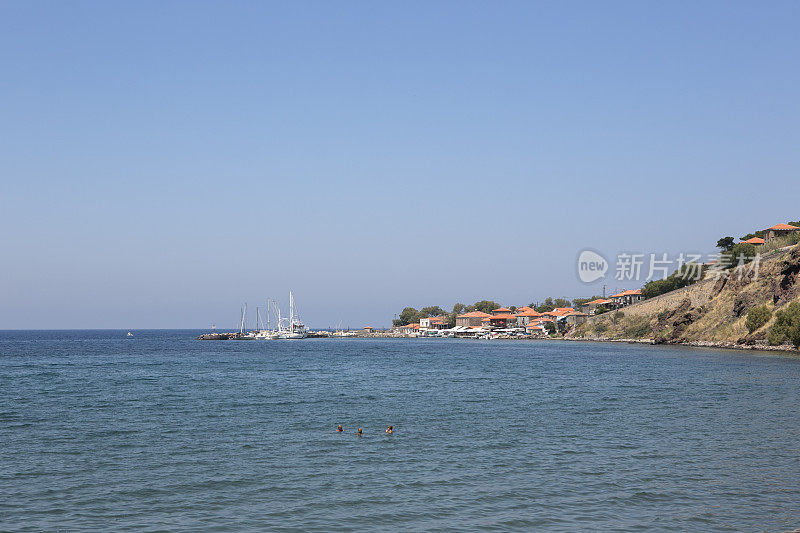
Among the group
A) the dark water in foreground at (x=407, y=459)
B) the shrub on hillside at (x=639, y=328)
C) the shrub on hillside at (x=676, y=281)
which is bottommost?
the dark water in foreground at (x=407, y=459)

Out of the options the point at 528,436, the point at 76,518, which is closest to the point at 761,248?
the point at 528,436

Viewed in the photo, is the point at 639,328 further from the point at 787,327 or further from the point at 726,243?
the point at 787,327

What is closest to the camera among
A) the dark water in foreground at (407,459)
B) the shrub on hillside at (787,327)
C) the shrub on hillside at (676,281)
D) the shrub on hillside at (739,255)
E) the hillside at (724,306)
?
the dark water in foreground at (407,459)

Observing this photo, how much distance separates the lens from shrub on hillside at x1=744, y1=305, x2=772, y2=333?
95.4 metres

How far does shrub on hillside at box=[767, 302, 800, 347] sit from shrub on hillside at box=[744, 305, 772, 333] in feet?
10.1

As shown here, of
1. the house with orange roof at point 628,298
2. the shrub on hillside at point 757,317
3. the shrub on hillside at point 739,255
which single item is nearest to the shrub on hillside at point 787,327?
the shrub on hillside at point 757,317

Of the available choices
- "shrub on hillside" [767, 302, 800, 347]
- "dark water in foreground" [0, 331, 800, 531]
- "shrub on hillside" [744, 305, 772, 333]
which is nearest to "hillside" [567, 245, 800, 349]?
"shrub on hillside" [744, 305, 772, 333]

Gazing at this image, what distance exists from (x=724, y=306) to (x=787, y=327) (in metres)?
28.1

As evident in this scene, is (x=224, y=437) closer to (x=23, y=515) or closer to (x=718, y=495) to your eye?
(x=23, y=515)

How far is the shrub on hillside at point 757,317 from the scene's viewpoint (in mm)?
95438

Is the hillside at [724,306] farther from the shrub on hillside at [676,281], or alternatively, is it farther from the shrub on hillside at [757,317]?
the shrub on hillside at [676,281]

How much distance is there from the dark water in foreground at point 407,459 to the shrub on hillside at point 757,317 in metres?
51.5

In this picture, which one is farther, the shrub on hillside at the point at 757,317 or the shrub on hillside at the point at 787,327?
the shrub on hillside at the point at 757,317

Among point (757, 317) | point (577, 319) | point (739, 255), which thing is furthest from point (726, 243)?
point (757, 317)
